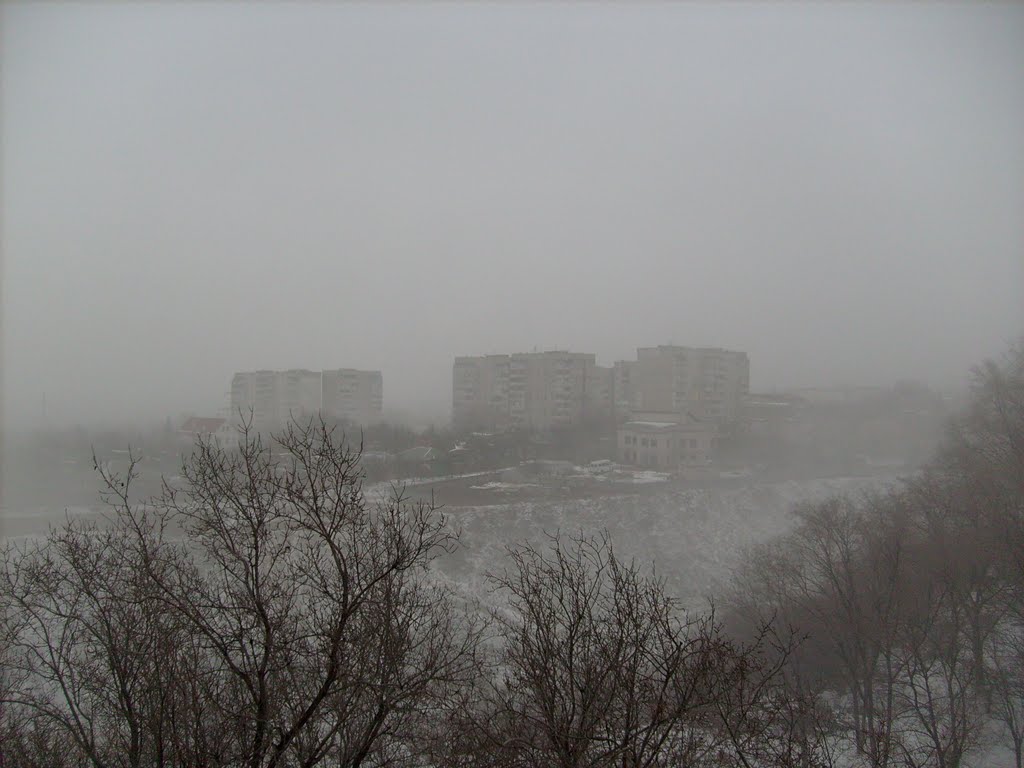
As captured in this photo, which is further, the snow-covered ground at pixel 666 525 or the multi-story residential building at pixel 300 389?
the multi-story residential building at pixel 300 389

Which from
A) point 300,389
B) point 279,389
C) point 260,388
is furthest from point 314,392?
point 260,388

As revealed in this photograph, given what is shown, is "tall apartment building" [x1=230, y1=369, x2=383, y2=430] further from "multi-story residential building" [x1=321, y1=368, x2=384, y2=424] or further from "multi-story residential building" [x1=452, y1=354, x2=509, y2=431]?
"multi-story residential building" [x1=452, y1=354, x2=509, y2=431]

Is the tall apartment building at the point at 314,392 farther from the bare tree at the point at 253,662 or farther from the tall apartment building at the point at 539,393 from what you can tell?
the bare tree at the point at 253,662

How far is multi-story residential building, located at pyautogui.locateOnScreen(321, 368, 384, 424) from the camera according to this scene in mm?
25359

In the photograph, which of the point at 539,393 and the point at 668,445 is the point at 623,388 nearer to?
the point at 539,393

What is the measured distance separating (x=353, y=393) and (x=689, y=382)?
1374 cm

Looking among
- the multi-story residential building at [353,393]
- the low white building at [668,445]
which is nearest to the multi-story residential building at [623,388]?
the low white building at [668,445]

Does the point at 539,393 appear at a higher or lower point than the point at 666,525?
higher

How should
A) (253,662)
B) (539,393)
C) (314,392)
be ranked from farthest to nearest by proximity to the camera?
1. (539,393)
2. (314,392)
3. (253,662)

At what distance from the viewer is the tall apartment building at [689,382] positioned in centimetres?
2622

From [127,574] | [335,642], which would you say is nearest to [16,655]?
[127,574]

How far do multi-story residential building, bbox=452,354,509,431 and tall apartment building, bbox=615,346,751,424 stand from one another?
563cm

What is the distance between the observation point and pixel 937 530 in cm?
771

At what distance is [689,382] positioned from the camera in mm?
26469
